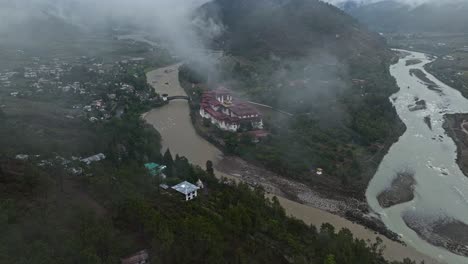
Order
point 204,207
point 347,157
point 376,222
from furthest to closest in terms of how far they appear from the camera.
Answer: point 347,157, point 376,222, point 204,207

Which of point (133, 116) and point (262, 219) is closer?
point (262, 219)

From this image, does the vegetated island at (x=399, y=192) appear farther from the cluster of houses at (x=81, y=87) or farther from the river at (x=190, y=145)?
the cluster of houses at (x=81, y=87)

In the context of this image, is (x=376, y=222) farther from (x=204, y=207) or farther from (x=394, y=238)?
(x=204, y=207)

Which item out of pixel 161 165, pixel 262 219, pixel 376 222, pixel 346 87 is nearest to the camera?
pixel 262 219

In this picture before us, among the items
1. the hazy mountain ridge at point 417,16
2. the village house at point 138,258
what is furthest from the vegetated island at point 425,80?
the village house at point 138,258

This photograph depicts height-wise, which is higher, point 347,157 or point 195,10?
point 195,10

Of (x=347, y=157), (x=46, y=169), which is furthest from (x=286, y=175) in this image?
(x=46, y=169)
